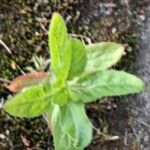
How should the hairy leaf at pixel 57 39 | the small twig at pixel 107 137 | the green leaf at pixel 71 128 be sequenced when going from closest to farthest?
the hairy leaf at pixel 57 39 → the green leaf at pixel 71 128 → the small twig at pixel 107 137

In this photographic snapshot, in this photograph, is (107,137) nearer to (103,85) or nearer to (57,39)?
(103,85)

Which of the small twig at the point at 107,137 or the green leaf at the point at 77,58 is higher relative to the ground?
the green leaf at the point at 77,58

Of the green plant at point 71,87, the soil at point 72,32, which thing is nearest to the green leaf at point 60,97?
the green plant at point 71,87

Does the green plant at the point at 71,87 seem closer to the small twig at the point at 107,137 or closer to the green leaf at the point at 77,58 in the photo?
the green leaf at the point at 77,58

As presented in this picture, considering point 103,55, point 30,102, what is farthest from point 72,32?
point 30,102

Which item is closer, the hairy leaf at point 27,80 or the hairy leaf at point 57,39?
the hairy leaf at point 57,39

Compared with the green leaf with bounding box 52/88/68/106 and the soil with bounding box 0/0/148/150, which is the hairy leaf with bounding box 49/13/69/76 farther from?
the soil with bounding box 0/0/148/150

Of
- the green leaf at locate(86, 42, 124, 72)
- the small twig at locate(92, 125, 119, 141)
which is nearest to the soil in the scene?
the small twig at locate(92, 125, 119, 141)
